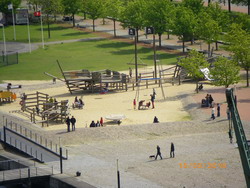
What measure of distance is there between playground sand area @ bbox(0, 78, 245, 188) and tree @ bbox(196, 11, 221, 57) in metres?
23.9

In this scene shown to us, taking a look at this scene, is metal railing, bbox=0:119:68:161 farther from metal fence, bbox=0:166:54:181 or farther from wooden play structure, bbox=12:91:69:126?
wooden play structure, bbox=12:91:69:126

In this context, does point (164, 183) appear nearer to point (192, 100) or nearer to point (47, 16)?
point (192, 100)

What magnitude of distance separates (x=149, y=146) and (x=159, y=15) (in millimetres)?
54069

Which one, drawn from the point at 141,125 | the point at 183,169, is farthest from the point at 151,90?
the point at 183,169

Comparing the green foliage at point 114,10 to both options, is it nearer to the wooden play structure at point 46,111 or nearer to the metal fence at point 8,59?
the metal fence at point 8,59

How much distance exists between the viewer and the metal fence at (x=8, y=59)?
103 meters

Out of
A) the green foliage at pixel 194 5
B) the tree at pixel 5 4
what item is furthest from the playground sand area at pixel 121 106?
the tree at pixel 5 4

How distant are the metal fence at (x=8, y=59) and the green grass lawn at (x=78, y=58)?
0.92 meters

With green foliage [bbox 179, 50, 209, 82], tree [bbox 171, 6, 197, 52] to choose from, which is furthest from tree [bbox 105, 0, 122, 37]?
green foliage [bbox 179, 50, 209, 82]

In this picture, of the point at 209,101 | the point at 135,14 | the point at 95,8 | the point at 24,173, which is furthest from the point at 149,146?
the point at 95,8

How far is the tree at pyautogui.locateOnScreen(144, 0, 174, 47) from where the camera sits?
10850 centimetres

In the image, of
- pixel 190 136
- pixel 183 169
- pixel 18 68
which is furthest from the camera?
pixel 18 68

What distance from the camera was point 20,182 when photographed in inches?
1934

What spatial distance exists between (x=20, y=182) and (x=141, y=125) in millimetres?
16265
